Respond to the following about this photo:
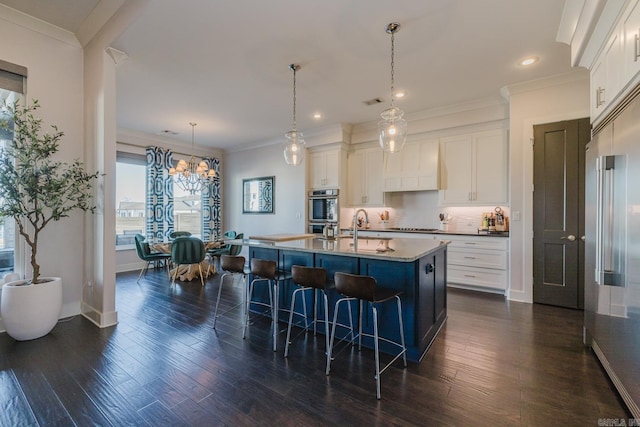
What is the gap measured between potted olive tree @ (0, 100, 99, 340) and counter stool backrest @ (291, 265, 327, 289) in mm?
2458

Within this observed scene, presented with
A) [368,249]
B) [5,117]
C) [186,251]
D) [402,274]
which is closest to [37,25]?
[5,117]

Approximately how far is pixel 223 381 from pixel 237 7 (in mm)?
3019

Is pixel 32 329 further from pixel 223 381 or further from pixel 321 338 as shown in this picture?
pixel 321 338

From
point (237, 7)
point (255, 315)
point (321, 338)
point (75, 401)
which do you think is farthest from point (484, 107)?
point (75, 401)

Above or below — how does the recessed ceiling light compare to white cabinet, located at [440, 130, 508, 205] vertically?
above

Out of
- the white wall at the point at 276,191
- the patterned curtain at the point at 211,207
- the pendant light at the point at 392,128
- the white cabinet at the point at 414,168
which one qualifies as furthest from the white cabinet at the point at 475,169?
the patterned curtain at the point at 211,207

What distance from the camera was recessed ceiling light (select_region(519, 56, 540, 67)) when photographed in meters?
3.26

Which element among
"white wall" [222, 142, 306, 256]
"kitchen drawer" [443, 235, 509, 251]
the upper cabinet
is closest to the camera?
the upper cabinet

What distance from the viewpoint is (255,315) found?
3400 mm

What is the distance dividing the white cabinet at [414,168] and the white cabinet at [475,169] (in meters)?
0.16

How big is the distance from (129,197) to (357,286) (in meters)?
6.12

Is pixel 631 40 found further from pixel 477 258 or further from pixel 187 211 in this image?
pixel 187 211

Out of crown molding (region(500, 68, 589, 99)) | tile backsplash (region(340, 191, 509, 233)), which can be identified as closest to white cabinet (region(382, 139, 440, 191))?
tile backsplash (region(340, 191, 509, 233))

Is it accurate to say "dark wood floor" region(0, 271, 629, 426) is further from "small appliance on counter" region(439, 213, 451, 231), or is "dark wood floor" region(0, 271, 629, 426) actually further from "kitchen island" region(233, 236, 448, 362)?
"small appliance on counter" region(439, 213, 451, 231)
